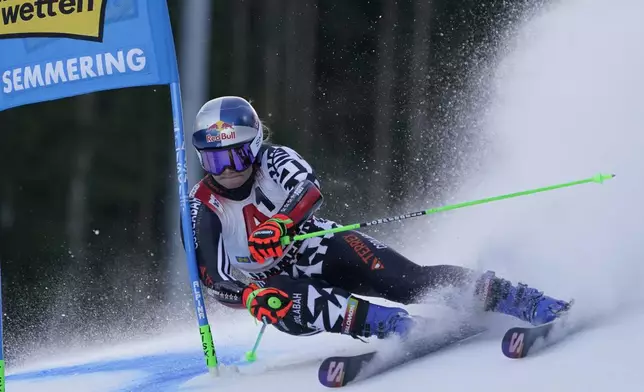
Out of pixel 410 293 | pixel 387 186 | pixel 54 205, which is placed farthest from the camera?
pixel 54 205

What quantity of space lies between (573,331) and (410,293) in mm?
925

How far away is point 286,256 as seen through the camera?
4910 millimetres

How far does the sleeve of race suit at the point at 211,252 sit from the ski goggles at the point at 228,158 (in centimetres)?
23

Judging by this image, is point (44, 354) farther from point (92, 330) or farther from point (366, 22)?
point (366, 22)

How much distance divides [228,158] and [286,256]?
1.81 ft

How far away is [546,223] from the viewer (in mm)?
5320

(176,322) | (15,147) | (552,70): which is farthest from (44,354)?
(15,147)

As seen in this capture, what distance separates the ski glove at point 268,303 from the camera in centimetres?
432

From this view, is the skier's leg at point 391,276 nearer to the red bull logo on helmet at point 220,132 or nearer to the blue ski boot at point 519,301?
the blue ski boot at point 519,301

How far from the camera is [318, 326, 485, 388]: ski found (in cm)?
411

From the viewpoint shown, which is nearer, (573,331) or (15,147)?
(573,331)

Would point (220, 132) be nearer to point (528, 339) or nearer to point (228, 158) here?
point (228, 158)

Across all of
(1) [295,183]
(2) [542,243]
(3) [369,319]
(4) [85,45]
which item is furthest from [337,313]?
(4) [85,45]

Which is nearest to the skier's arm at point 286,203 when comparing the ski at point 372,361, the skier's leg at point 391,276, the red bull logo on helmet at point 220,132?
the red bull logo on helmet at point 220,132
